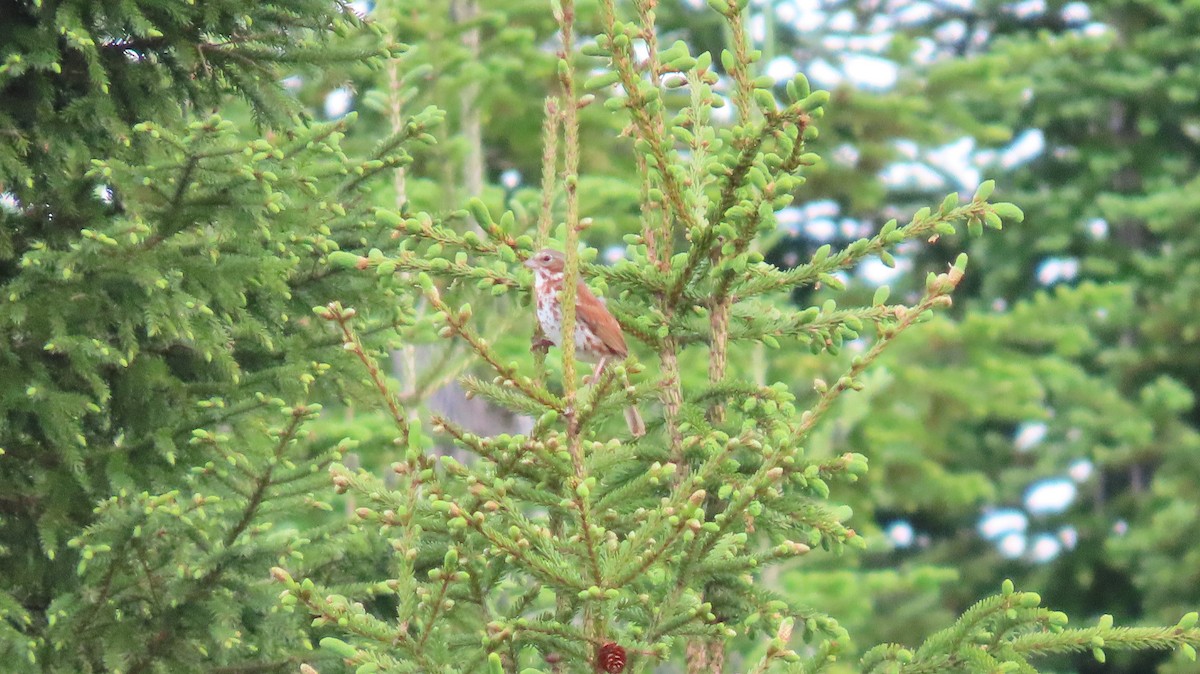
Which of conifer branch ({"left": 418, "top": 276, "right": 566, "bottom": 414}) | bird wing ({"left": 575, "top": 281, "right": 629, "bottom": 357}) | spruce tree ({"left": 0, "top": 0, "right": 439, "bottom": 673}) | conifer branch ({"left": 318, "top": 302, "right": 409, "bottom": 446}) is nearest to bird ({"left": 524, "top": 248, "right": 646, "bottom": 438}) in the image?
bird wing ({"left": 575, "top": 281, "right": 629, "bottom": 357})

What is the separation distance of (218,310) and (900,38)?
1208cm

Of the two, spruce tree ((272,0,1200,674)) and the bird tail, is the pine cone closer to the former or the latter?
spruce tree ((272,0,1200,674))

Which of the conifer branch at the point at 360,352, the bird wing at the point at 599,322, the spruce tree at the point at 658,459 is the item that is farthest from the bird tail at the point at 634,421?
the conifer branch at the point at 360,352

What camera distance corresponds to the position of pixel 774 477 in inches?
126

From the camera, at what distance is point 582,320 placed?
5168 millimetres

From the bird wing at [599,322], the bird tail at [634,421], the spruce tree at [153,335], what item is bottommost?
the bird tail at [634,421]

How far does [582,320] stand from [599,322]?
0.09 metres

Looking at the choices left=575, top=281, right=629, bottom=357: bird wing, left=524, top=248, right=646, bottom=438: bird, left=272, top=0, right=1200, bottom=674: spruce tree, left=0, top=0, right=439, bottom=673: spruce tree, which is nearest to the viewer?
left=272, top=0, right=1200, bottom=674: spruce tree

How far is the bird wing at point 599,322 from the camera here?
16.4 ft

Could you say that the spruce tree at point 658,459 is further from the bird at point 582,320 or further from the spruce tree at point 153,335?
the spruce tree at point 153,335

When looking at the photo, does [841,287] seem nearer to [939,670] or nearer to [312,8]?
[939,670]

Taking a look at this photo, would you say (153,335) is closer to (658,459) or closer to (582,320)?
(582,320)

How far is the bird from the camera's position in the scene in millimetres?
4473

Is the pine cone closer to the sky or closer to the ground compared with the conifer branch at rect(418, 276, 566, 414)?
closer to the ground
